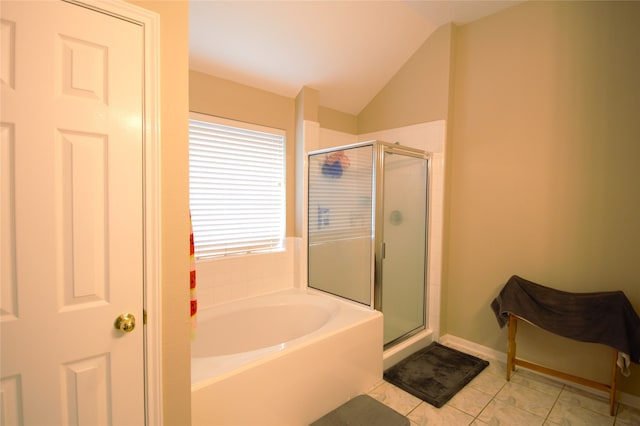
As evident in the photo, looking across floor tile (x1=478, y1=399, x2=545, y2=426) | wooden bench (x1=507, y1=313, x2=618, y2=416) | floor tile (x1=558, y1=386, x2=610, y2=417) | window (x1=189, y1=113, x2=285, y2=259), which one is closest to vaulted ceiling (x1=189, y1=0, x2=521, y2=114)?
window (x1=189, y1=113, x2=285, y2=259)

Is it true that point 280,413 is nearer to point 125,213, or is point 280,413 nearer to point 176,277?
point 176,277

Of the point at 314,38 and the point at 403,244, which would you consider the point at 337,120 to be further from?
the point at 403,244

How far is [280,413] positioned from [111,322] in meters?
1.10

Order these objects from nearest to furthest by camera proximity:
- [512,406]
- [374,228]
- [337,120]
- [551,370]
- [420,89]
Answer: [512,406] < [551,370] < [374,228] < [420,89] < [337,120]

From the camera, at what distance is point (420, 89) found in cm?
293

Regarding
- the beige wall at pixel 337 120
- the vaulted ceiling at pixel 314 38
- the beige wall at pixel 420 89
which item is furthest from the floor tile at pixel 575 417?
the vaulted ceiling at pixel 314 38

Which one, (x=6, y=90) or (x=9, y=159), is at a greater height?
(x=6, y=90)

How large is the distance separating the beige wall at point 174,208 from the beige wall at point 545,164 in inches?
95.1

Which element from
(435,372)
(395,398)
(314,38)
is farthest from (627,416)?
(314,38)

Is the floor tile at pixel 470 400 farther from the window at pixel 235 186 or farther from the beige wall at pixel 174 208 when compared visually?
the window at pixel 235 186

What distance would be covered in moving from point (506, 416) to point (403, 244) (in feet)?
4.48

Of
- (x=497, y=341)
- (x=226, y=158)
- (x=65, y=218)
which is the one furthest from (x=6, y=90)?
(x=497, y=341)

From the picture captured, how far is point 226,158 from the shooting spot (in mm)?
2596

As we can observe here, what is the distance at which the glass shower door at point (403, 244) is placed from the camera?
2551 millimetres
